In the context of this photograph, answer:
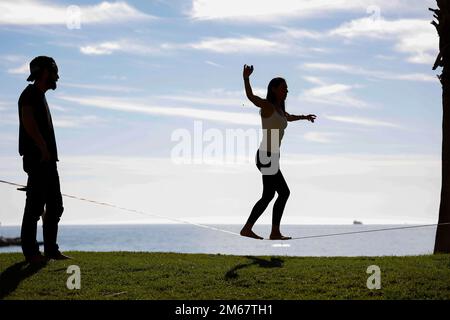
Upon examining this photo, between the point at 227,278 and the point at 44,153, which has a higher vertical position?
the point at 44,153

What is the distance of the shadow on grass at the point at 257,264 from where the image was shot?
1215cm

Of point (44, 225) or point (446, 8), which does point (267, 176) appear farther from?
point (446, 8)

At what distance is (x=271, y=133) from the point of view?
1101cm

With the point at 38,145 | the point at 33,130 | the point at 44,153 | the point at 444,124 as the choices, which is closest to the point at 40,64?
the point at 33,130

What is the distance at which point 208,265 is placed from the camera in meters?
13.6

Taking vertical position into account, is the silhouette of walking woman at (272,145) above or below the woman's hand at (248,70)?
below

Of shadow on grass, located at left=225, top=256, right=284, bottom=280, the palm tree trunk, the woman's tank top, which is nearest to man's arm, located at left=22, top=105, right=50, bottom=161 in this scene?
the woman's tank top

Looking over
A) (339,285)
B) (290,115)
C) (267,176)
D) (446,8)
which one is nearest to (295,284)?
(339,285)

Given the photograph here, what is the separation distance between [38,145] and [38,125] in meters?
0.45

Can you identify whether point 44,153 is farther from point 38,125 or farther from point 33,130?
point 38,125

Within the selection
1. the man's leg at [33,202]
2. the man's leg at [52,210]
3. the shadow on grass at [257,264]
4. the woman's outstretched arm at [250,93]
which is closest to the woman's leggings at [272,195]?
the woman's outstretched arm at [250,93]

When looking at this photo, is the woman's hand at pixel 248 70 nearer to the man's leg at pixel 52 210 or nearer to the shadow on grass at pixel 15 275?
the man's leg at pixel 52 210

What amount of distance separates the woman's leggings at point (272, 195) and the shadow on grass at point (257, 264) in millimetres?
1067
